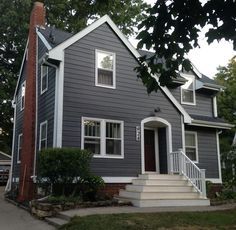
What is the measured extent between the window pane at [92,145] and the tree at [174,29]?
7.57m

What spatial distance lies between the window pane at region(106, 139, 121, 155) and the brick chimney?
324 cm

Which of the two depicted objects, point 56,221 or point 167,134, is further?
point 167,134

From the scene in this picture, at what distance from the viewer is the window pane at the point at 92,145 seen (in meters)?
15.1

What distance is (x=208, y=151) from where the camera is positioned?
19.3 m

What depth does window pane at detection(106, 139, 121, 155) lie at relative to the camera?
15.6 meters

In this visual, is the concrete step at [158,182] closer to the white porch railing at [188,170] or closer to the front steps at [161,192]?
the front steps at [161,192]

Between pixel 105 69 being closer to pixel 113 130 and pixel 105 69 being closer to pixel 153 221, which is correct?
pixel 113 130

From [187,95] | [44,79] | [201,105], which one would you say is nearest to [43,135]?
[44,79]

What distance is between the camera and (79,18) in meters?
31.6

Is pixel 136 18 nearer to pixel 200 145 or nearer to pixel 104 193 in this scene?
pixel 200 145

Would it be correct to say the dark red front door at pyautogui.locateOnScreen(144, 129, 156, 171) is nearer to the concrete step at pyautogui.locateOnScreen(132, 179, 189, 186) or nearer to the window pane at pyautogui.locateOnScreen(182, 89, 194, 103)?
the concrete step at pyautogui.locateOnScreen(132, 179, 189, 186)

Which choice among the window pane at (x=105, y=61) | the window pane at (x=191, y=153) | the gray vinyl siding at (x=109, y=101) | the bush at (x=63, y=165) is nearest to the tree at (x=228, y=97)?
the window pane at (x=191, y=153)

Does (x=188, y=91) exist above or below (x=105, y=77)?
above

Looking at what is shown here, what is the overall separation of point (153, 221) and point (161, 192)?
177 inches
